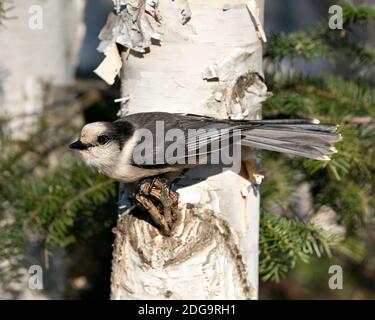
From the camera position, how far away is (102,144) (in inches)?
84.9

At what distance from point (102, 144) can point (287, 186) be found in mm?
765

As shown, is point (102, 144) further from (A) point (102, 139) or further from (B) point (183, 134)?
(B) point (183, 134)

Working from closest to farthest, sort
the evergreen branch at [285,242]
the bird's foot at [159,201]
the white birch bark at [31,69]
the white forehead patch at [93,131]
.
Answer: the bird's foot at [159,201] → the white forehead patch at [93,131] → the evergreen branch at [285,242] → the white birch bark at [31,69]

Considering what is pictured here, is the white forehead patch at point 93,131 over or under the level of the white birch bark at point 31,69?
under

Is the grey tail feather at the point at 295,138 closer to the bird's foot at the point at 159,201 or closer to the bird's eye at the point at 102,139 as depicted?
the bird's foot at the point at 159,201

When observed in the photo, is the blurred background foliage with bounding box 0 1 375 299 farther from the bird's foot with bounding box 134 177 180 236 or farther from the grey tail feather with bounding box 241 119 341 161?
the bird's foot with bounding box 134 177 180 236

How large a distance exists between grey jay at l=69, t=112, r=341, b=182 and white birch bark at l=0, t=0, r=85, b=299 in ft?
2.75

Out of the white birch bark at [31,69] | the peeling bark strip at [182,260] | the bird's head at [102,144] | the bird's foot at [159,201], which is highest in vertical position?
the white birch bark at [31,69]

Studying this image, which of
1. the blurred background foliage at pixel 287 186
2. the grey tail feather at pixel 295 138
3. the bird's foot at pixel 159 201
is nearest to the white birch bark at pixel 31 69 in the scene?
the blurred background foliage at pixel 287 186

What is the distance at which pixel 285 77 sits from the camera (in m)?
2.76

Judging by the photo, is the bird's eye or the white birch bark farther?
the white birch bark

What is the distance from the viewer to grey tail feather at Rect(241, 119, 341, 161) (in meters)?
2.17

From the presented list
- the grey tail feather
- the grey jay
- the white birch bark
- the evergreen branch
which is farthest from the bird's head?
the white birch bark

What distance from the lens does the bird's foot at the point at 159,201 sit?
203 centimetres
